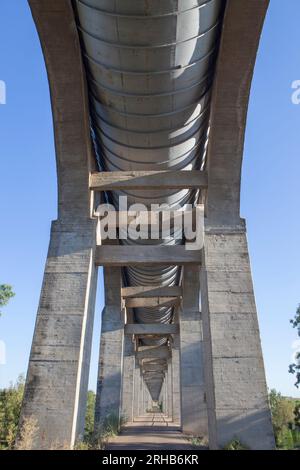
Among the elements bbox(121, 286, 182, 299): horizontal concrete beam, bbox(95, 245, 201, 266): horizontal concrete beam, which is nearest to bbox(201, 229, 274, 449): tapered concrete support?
bbox(95, 245, 201, 266): horizontal concrete beam

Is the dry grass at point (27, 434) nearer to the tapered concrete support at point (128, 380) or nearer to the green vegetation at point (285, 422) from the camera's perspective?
the green vegetation at point (285, 422)

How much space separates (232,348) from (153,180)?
530 cm

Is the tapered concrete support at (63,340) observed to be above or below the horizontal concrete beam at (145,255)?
below

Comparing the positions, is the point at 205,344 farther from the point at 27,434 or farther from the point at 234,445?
the point at 27,434

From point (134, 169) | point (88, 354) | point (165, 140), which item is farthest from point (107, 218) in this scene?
point (88, 354)

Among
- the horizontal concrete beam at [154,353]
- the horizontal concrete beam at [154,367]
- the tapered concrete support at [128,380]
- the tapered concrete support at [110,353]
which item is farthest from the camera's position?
the horizontal concrete beam at [154,367]

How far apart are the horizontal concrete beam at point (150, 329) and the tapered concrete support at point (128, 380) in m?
2.86

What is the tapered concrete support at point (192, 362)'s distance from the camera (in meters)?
16.9

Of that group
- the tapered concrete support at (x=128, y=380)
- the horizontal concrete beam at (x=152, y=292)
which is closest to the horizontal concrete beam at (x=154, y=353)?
the tapered concrete support at (x=128, y=380)

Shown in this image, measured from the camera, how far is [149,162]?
36.3ft

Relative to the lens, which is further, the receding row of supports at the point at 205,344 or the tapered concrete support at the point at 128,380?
the tapered concrete support at the point at 128,380

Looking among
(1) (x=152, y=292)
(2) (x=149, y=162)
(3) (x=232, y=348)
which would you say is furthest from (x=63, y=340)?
(1) (x=152, y=292)

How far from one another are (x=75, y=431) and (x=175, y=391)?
17.8 m

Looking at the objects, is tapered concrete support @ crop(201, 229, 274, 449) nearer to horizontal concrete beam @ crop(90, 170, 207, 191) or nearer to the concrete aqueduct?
the concrete aqueduct
